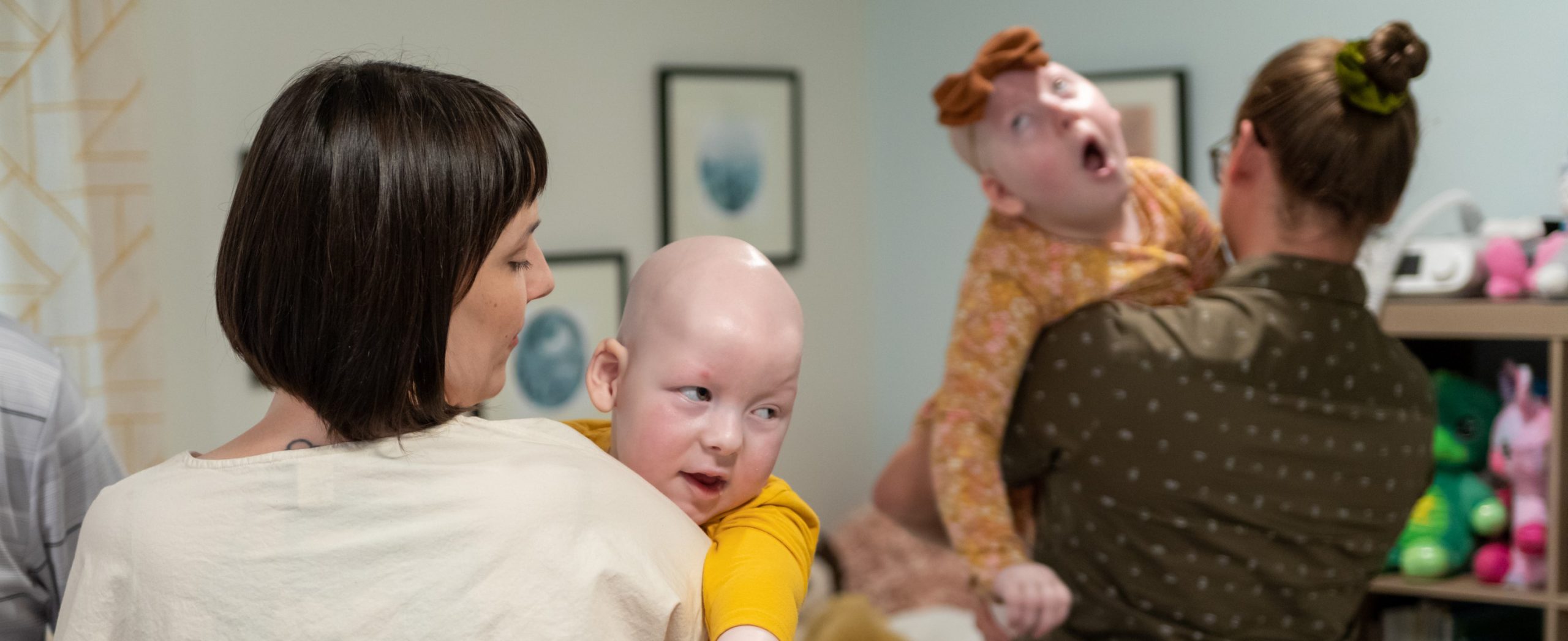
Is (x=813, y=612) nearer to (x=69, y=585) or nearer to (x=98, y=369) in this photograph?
(x=98, y=369)

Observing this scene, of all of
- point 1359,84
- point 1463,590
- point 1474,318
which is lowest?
point 1463,590

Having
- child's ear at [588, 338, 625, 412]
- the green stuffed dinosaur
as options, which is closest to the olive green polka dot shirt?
child's ear at [588, 338, 625, 412]

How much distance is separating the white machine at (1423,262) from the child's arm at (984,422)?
4.14ft

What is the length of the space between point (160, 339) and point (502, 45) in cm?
108

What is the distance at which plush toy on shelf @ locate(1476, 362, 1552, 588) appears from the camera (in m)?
2.47

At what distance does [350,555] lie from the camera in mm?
826

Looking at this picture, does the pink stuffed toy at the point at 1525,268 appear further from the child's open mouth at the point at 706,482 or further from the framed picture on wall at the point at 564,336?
the child's open mouth at the point at 706,482

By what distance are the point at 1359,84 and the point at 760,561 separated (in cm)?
100

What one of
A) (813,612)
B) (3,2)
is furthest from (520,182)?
(813,612)

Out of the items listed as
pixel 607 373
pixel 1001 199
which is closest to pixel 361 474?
pixel 607 373

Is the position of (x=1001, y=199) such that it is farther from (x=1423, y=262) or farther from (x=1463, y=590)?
(x=1463, y=590)

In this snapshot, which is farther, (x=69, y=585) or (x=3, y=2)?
(x=3, y=2)

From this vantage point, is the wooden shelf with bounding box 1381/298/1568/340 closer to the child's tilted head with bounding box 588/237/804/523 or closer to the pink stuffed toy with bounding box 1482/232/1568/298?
the pink stuffed toy with bounding box 1482/232/1568/298

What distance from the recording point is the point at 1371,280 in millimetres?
2633
